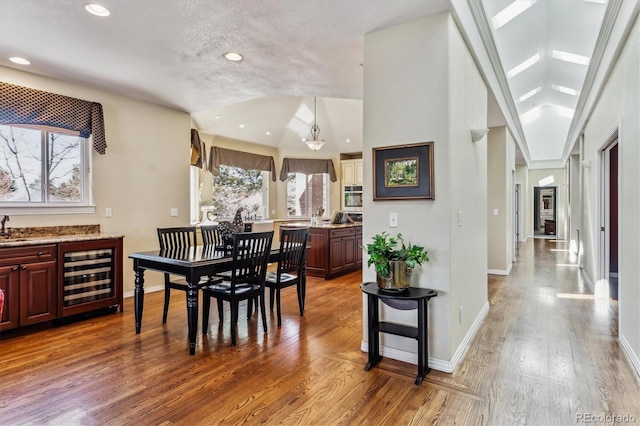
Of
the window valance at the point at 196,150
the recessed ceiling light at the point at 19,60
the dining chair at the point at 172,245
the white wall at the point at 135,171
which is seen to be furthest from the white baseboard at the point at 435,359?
the window valance at the point at 196,150

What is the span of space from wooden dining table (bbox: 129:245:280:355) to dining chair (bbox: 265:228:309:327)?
0.60m

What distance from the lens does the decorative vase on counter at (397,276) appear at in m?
2.45

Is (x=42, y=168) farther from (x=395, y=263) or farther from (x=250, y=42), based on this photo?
(x=395, y=263)

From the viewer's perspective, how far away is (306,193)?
873cm

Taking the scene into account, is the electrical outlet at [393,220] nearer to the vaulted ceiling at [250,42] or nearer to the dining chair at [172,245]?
the vaulted ceiling at [250,42]

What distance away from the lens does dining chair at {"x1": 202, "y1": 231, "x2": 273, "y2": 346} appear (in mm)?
2982

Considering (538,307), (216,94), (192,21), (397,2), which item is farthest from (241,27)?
(538,307)

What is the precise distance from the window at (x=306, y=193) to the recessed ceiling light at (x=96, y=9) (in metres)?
5.90

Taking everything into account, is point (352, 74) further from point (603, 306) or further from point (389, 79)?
point (603, 306)

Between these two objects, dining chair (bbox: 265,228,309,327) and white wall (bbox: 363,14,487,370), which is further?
dining chair (bbox: 265,228,309,327)

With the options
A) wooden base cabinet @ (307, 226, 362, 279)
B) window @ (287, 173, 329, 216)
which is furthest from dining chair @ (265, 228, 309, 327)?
window @ (287, 173, 329, 216)

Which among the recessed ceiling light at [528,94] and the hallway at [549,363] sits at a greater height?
the recessed ceiling light at [528,94]

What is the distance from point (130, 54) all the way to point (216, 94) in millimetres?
1233

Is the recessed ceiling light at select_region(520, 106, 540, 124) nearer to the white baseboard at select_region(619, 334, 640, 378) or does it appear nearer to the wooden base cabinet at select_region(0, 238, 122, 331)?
the white baseboard at select_region(619, 334, 640, 378)
